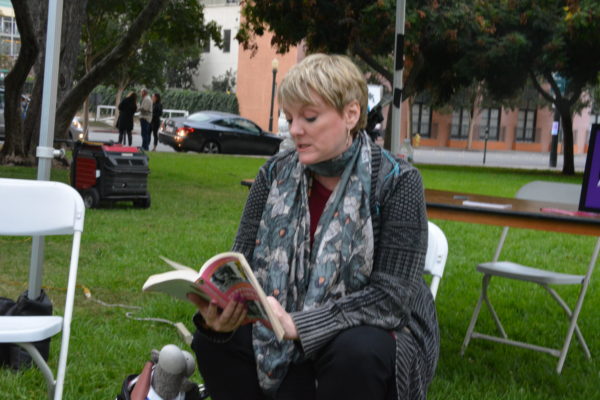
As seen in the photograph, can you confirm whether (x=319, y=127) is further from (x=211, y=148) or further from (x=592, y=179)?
(x=211, y=148)

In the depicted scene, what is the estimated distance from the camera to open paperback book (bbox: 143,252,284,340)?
2139 millimetres

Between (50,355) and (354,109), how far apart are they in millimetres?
2300

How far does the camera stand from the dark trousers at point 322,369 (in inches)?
91.9

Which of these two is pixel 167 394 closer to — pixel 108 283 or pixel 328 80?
pixel 328 80

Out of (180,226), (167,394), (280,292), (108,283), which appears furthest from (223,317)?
(180,226)

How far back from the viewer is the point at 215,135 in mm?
23625

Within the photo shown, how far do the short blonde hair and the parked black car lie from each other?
20.6m

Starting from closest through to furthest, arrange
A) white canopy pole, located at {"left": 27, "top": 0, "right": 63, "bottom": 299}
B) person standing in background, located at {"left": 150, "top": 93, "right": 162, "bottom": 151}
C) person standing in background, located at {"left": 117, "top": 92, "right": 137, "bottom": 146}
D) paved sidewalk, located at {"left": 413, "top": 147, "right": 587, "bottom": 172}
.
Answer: white canopy pole, located at {"left": 27, "top": 0, "right": 63, "bottom": 299} < person standing in background, located at {"left": 117, "top": 92, "right": 137, "bottom": 146} < person standing in background, located at {"left": 150, "top": 93, "right": 162, "bottom": 151} < paved sidewalk, located at {"left": 413, "top": 147, "right": 587, "bottom": 172}

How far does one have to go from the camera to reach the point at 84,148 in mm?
9398

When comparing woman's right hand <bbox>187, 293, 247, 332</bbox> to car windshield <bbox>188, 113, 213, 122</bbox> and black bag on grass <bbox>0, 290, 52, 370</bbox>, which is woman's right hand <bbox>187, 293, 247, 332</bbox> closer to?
black bag on grass <bbox>0, 290, 52, 370</bbox>

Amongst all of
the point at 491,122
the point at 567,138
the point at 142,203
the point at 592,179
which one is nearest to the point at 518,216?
the point at 592,179

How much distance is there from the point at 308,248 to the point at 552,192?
2.60m

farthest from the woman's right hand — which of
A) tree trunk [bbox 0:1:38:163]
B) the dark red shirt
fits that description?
tree trunk [bbox 0:1:38:163]

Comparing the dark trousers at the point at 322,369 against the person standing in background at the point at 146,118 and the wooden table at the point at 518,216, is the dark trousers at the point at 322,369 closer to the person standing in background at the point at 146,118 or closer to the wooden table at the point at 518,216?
the wooden table at the point at 518,216
